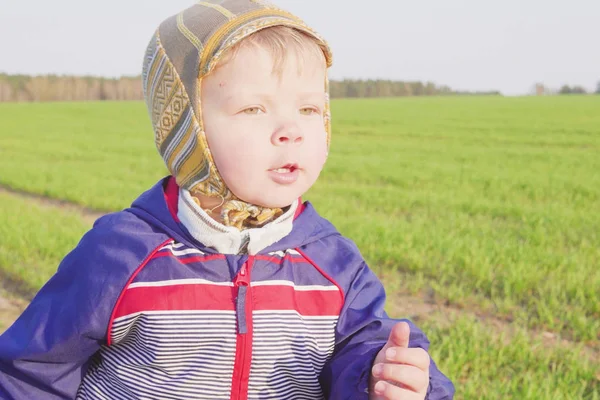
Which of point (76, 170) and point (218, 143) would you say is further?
point (76, 170)

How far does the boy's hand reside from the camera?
152cm

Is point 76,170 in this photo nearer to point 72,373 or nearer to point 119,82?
point 72,373

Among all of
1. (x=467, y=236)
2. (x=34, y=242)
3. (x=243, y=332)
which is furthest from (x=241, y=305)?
(x=34, y=242)

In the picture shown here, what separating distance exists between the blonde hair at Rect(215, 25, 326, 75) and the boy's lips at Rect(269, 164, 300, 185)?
0.79ft

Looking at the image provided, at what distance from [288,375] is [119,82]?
7770 centimetres

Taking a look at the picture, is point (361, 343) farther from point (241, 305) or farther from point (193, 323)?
point (193, 323)

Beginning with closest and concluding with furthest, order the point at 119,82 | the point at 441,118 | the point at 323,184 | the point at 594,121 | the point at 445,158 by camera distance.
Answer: the point at 323,184 → the point at 445,158 → the point at 594,121 → the point at 441,118 → the point at 119,82

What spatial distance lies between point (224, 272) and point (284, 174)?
1.01ft

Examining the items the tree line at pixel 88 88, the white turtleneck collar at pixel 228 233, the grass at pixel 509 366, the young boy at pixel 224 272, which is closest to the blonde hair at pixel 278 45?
the young boy at pixel 224 272

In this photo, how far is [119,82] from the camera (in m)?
75.5

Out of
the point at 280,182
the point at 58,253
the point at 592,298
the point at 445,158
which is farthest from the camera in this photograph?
the point at 445,158

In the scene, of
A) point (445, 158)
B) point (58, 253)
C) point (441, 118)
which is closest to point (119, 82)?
point (441, 118)

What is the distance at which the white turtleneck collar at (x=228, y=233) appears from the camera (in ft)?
5.79

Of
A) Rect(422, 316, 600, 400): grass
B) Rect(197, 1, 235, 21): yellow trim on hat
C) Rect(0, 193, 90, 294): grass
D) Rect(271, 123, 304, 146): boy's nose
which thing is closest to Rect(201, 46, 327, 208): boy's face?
Rect(271, 123, 304, 146): boy's nose
